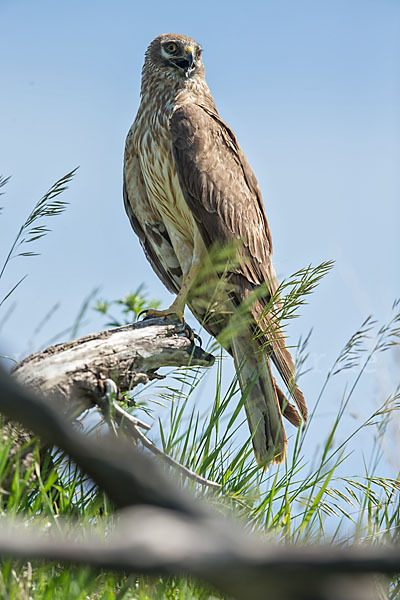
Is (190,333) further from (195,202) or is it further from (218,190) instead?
(218,190)

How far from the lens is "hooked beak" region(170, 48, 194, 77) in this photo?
4.43 meters

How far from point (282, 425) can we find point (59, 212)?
1655mm

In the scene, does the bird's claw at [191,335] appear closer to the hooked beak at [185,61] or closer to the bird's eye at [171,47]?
the hooked beak at [185,61]

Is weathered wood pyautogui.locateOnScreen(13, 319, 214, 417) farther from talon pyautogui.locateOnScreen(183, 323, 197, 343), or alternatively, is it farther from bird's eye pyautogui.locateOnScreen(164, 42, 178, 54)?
bird's eye pyautogui.locateOnScreen(164, 42, 178, 54)

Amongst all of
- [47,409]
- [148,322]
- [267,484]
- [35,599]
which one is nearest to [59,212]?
[148,322]

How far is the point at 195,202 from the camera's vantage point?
12.5 feet

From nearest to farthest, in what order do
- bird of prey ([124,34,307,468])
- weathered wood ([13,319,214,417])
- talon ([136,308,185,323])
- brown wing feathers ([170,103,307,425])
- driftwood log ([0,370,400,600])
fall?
driftwood log ([0,370,400,600]), weathered wood ([13,319,214,417]), talon ([136,308,185,323]), bird of prey ([124,34,307,468]), brown wing feathers ([170,103,307,425])

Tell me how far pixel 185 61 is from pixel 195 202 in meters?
1.31

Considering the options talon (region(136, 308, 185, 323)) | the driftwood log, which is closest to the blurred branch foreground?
the driftwood log

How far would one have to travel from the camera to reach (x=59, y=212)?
2.71 m

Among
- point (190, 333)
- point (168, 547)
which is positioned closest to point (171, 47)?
point (190, 333)

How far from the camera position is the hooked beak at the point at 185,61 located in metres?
4.43

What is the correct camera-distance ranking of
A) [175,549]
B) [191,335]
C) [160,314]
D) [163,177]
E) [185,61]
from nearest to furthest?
[175,549], [191,335], [160,314], [163,177], [185,61]

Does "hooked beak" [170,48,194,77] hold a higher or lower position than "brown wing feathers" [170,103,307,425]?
higher
